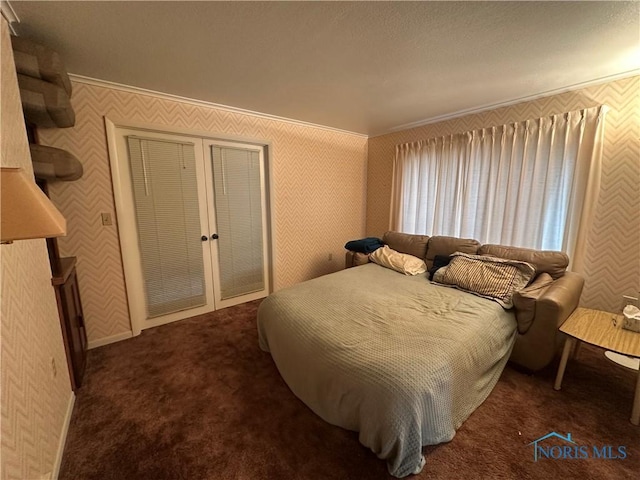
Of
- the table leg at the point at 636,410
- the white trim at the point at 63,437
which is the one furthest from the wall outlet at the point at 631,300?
the white trim at the point at 63,437

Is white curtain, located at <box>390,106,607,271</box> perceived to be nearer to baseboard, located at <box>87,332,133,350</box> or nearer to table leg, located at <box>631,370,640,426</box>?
table leg, located at <box>631,370,640,426</box>

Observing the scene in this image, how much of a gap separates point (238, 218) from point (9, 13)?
2143 mm

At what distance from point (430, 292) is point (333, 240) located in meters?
2.03

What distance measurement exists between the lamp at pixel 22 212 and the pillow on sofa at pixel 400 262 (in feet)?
8.88

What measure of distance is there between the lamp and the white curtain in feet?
11.3

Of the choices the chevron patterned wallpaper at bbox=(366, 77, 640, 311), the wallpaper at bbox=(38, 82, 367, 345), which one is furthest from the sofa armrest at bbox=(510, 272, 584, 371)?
the wallpaper at bbox=(38, 82, 367, 345)

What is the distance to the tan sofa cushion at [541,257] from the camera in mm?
2246

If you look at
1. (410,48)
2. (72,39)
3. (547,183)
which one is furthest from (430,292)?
(72,39)

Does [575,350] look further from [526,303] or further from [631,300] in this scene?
[526,303]

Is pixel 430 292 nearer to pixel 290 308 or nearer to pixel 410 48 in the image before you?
pixel 290 308

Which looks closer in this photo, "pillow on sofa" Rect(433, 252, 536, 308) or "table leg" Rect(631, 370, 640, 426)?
"table leg" Rect(631, 370, 640, 426)

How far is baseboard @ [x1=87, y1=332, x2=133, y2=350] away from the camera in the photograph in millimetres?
2385

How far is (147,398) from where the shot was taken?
1.78 m

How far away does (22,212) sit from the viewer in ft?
2.62
